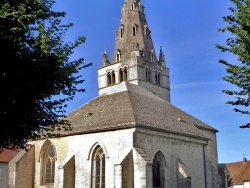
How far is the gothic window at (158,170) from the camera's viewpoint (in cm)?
2212

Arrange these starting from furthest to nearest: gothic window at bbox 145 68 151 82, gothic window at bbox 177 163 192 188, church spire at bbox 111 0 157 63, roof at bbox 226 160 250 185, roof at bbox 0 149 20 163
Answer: gothic window at bbox 145 68 151 82 < church spire at bbox 111 0 157 63 < roof at bbox 226 160 250 185 < roof at bbox 0 149 20 163 < gothic window at bbox 177 163 192 188

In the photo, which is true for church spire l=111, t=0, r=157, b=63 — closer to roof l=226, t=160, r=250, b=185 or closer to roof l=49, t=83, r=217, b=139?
roof l=226, t=160, r=250, b=185

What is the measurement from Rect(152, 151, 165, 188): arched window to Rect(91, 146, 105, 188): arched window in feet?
9.95

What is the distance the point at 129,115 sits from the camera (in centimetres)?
2205

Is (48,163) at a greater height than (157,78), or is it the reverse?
(157,78)

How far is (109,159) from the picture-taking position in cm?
2147

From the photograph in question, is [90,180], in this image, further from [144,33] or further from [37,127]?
[144,33]

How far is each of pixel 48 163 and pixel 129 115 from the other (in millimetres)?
7096

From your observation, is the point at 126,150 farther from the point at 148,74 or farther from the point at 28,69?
the point at 148,74

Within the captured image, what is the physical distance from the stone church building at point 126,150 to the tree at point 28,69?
9537mm

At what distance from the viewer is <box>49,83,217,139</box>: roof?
22.0 meters

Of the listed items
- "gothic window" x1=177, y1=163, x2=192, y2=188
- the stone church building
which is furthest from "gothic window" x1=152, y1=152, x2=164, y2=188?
"gothic window" x1=177, y1=163, x2=192, y2=188

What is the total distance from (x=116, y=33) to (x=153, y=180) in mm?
41350

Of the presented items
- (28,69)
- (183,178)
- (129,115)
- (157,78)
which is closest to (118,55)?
(157,78)
